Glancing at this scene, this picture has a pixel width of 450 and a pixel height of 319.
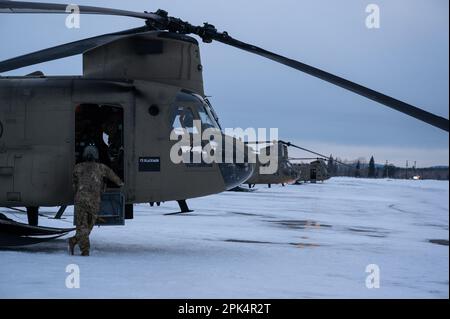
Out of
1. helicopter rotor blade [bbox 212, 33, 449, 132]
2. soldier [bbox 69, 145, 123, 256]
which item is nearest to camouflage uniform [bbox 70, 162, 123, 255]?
soldier [bbox 69, 145, 123, 256]

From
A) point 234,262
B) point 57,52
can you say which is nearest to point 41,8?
point 57,52

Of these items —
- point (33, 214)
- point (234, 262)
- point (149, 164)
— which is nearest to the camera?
point (234, 262)

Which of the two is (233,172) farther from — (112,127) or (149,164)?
(112,127)

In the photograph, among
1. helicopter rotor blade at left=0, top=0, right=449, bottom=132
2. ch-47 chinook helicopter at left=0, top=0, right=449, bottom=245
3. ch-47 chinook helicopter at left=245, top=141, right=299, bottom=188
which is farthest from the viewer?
ch-47 chinook helicopter at left=245, top=141, right=299, bottom=188

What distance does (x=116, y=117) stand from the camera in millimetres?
10117

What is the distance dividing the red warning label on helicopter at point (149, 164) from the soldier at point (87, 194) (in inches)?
29.4

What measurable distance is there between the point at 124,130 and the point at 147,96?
0.76 metres

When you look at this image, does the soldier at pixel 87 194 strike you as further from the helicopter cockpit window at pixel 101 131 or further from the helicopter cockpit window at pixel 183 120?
the helicopter cockpit window at pixel 183 120

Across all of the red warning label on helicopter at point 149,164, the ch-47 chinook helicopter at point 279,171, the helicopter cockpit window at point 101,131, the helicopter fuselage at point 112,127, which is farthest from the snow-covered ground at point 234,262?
the ch-47 chinook helicopter at point 279,171

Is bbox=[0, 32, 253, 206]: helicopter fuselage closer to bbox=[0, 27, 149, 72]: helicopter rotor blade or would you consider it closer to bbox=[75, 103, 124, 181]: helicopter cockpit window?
bbox=[75, 103, 124, 181]: helicopter cockpit window

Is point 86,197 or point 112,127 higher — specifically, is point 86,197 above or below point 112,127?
below

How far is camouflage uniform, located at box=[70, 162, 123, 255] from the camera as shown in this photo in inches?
346

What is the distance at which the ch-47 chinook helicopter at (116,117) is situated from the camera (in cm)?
948

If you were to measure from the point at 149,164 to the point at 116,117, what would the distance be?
1205 mm
